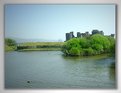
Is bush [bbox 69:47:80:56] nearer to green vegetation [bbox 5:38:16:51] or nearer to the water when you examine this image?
the water

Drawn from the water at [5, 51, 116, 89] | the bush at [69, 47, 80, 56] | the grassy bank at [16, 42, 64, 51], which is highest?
the grassy bank at [16, 42, 64, 51]

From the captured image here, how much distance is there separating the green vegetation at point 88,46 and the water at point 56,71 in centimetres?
6

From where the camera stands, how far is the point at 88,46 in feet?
10.7

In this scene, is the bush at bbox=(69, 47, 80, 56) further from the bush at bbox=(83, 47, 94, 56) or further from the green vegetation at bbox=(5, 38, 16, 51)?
the green vegetation at bbox=(5, 38, 16, 51)

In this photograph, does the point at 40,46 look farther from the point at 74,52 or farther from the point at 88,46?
the point at 88,46

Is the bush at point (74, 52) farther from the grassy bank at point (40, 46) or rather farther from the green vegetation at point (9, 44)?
the green vegetation at point (9, 44)

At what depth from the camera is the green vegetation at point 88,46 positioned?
10.7ft

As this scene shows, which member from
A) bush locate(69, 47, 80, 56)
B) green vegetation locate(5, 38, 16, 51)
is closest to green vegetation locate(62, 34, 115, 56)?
bush locate(69, 47, 80, 56)

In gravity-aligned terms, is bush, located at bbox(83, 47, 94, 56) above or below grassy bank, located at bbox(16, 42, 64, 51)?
below

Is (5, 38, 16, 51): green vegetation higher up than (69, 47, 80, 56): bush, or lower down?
higher up

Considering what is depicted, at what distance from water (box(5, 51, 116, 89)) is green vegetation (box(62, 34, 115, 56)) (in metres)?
0.06

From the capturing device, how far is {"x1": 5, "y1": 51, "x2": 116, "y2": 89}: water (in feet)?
10.6

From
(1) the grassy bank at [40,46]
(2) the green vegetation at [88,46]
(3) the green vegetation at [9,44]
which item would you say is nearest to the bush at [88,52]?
(2) the green vegetation at [88,46]

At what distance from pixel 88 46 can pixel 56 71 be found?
498 millimetres
